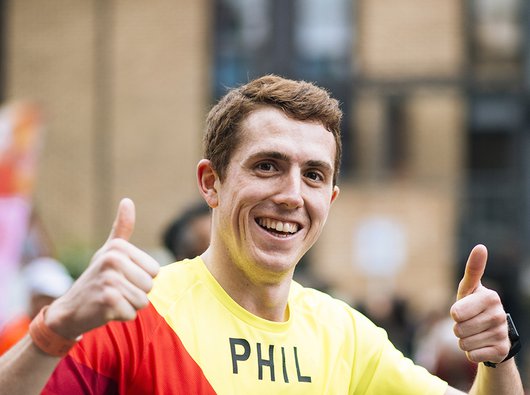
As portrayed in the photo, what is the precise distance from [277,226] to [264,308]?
0.28 metres

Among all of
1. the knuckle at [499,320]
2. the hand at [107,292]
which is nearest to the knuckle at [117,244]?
the hand at [107,292]

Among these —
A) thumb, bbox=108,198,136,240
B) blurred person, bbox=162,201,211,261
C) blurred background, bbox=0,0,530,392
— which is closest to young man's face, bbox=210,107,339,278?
thumb, bbox=108,198,136,240

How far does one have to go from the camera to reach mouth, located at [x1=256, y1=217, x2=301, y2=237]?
3.19 m

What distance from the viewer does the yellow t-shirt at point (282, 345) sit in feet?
10.2

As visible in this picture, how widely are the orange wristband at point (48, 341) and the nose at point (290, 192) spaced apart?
0.81 metres

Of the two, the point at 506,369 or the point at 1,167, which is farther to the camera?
the point at 1,167

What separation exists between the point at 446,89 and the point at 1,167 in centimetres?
990

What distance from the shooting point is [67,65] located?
1878cm

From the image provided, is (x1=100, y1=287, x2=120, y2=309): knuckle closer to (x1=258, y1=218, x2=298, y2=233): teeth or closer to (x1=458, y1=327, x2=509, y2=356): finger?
(x1=258, y1=218, x2=298, y2=233): teeth

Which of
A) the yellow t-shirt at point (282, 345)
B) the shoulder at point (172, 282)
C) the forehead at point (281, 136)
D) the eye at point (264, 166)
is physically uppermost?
the forehead at point (281, 136)

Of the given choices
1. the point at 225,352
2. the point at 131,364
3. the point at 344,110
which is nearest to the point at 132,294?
the point at 131,364

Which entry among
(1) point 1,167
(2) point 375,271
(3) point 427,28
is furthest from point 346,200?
(1) point 1,167

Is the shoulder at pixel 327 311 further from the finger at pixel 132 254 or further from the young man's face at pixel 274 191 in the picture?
the finger at pixel 132 254

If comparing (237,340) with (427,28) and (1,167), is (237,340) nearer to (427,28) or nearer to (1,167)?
(1,167)
